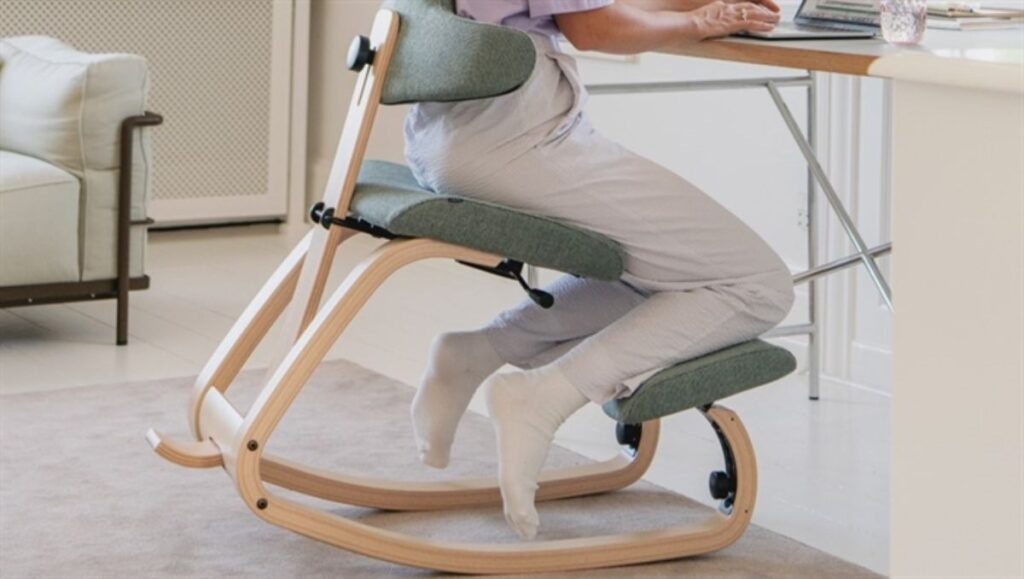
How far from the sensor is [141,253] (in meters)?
3.87

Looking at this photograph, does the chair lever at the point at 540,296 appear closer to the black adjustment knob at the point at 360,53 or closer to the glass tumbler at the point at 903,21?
the black adjustment knob at the point at 360,53

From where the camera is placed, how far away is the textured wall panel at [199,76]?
5.05m

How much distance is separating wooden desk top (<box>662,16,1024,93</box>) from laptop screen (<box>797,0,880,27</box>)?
0.27 feet

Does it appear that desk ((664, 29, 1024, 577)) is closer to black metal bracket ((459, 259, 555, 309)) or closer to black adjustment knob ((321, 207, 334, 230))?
black metal bracket ((459, 259, 555, 309))

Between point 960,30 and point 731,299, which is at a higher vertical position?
point 960,30

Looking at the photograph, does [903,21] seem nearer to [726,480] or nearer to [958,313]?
[726,480]

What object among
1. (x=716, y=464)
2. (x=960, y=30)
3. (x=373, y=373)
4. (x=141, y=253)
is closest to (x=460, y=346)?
(x=716, y=464)

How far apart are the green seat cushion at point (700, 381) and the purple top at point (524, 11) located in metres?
0.50

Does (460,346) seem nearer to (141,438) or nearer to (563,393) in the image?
(563,393)

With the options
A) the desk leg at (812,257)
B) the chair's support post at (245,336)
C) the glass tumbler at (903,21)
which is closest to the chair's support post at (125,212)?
the chair's support post at (245,336)

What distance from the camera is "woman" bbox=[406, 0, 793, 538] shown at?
229 centimetres

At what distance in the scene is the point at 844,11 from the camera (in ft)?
7.96

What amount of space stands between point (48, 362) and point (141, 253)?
14.2 inches

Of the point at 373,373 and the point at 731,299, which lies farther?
the point at 373,373
